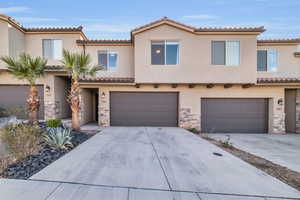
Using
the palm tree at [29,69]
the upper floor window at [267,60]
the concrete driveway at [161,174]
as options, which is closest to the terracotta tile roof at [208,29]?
the upper floor window at [267,60]

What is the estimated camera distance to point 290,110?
10.3m

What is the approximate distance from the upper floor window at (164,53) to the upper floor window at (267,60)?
20.6ft

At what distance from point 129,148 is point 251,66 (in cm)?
898

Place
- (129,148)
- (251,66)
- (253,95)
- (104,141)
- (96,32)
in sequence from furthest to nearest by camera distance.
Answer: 1. (96,32)
2. (253,95)
3. (251,66)
4. (104,141)
5. (129,148)

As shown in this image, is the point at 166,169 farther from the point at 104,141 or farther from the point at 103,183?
the point at 104,141

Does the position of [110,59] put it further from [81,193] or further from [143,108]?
[81,193]

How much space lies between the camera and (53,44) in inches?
407

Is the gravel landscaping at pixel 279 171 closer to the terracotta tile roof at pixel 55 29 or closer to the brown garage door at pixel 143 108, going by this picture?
the brown garage door at pixel 143 108

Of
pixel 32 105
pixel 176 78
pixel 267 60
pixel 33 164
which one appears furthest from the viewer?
pixel 267 60

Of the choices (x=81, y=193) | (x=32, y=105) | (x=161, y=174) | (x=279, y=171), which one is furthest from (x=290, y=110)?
(x=32, y=105)

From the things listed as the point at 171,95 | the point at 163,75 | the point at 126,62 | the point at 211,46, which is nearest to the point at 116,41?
the point at 126,62

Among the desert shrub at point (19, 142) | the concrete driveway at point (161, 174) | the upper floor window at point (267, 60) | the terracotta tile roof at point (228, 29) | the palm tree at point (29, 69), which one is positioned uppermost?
the terracotta tile roof at point (228, 29)

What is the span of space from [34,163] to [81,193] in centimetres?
213

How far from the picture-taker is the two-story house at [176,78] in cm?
895
